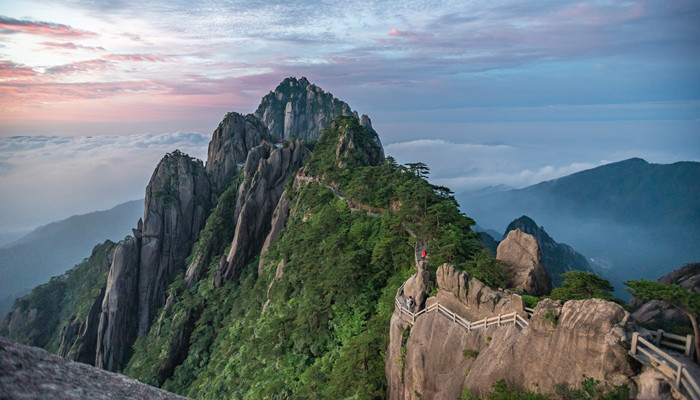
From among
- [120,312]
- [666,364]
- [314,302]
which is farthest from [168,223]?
[666,364]

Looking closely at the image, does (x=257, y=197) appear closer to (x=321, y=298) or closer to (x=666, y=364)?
(x=321, y=298)

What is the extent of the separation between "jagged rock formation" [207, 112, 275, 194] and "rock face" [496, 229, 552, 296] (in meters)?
61.9

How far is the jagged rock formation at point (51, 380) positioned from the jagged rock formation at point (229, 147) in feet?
227

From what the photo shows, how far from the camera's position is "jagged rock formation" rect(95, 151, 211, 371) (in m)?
55.3

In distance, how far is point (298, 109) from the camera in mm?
113438

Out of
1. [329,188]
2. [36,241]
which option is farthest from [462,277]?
[36,241]

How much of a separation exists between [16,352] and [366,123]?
8205cm

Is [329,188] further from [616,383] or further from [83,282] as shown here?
[83,282]

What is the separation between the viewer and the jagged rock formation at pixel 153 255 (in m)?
55.3

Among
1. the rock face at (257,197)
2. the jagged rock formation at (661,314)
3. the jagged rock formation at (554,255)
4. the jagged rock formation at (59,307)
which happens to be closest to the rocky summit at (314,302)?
the rock face at (257,197)

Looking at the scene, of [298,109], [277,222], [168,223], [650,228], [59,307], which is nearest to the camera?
[277,222]

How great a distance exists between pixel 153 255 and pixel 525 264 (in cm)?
5869

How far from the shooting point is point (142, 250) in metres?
60.0

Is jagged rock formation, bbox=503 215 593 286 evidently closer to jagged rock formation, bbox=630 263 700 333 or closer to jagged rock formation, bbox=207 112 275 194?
jagged rock formation, bbox=207 112 275 194
